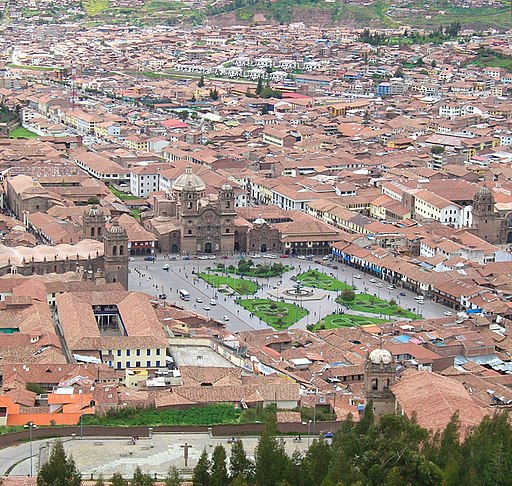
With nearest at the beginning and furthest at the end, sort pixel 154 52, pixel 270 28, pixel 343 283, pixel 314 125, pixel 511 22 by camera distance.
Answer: pixel 343 283, pixel 314 125, pixel 154 52, pixel 511 22, pixel 270 28

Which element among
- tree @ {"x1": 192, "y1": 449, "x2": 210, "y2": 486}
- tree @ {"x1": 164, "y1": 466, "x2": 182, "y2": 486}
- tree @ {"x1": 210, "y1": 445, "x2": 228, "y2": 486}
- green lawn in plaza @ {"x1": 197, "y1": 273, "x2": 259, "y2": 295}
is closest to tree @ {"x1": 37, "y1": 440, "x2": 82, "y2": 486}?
tree @ {"x1": 164, "y1": 466, "x2": 182, "y2": 486}

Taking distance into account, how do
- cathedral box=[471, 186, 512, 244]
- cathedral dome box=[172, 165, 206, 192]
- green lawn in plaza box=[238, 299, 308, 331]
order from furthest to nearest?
cathedral box=[471, 186, 512, 244] → cathedral dome box=[172, 165, 206, 192] → green lawn in plaza box=[238, 299, 308, 331]

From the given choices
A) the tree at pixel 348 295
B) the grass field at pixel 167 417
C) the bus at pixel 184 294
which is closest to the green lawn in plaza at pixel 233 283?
the bus at pixel 184 294

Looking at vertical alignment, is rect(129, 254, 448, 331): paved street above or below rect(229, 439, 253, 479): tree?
below

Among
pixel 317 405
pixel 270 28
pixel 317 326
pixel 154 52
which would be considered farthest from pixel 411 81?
pixel 317 405

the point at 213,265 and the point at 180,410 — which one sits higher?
the point at 180,410

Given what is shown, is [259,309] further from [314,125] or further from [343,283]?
[314,125]

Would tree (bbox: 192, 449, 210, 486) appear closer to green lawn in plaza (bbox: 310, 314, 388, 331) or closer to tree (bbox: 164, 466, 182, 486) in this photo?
tree (bbox: 164, 466, 182, 486)

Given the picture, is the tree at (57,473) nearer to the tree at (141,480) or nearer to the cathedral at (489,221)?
the tree at (141,480)
